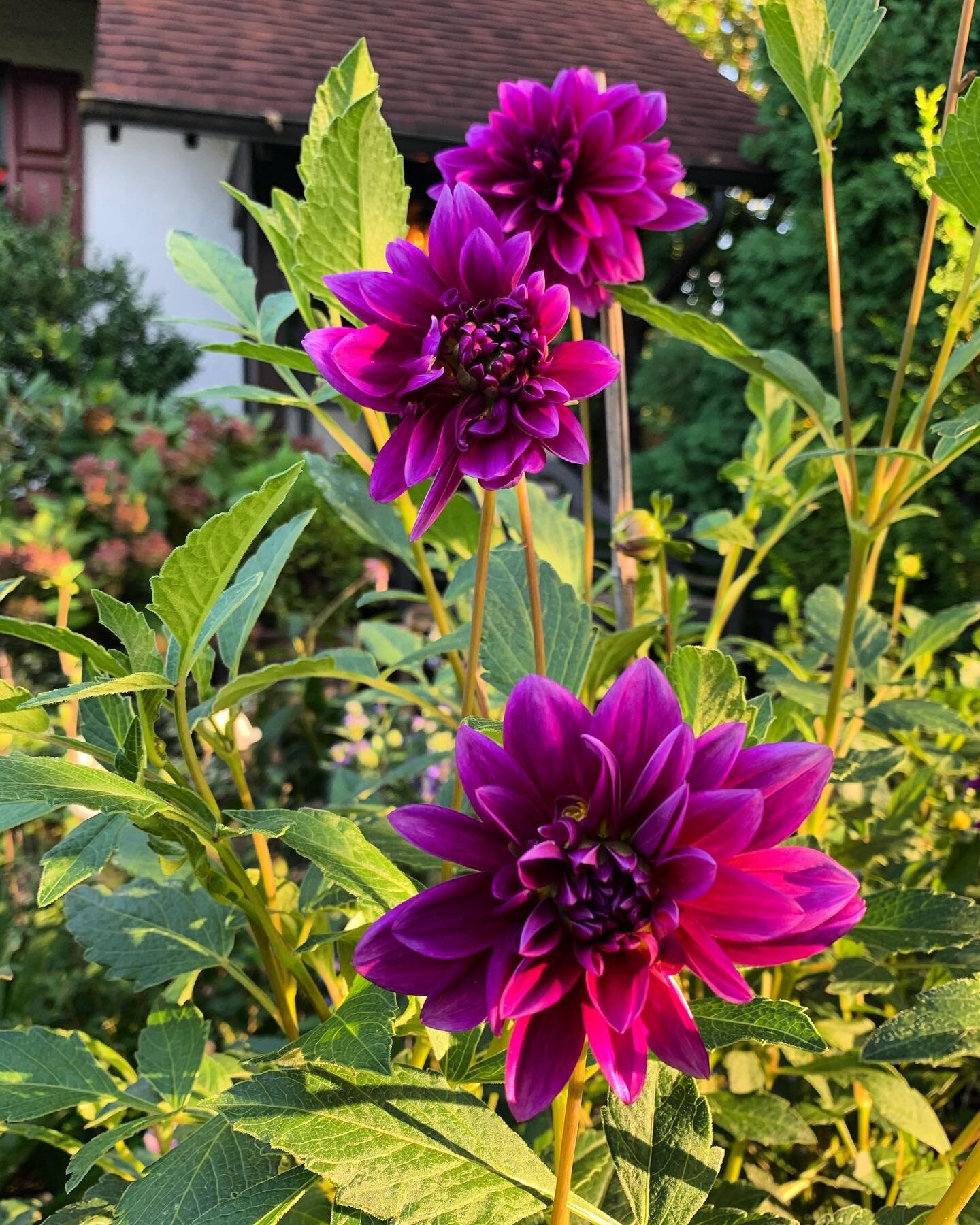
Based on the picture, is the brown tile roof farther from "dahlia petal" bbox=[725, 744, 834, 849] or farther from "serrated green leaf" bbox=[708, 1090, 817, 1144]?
"dahlia petal" bbox=[725, 744, 834, 849]

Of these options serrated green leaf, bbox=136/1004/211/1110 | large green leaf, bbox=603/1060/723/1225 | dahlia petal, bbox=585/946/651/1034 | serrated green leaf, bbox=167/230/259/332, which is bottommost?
serrated green leaf, bbox=136/1004/211/1110

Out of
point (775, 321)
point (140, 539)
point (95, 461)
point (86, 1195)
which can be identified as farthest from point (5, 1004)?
point (775, 321)

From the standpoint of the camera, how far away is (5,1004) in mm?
1177

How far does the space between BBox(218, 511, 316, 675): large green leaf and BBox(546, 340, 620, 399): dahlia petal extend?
0.14 metres

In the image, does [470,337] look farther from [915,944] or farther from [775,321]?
[775,321]

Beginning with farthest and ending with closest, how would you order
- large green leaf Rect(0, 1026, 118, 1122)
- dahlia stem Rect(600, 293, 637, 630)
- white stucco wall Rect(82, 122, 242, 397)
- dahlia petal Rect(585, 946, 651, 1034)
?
white stucco wall Rect(82, 122, 242, 397) → dahlia stem Rect(600, 293, 637, 630) → large green leaf Rect(0, 1026, 118, 1122) → dahlia petal Rect(585, 946, 651, 1034)

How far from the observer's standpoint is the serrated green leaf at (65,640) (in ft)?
1.51

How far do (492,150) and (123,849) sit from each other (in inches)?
23.4

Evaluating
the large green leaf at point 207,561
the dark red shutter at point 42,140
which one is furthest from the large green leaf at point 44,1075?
the dark red shutter at point 42,140

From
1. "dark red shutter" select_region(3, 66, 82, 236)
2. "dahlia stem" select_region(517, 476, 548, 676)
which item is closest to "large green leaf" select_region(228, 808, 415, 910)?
"dahlia stem" select_region(517, 476, 548, 676)

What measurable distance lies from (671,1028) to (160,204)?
638 centimetres

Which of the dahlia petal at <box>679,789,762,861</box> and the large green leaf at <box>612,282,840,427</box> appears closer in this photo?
the dahlia petal at <box>679,789,762,861</box>

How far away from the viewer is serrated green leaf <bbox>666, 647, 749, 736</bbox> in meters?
0.48

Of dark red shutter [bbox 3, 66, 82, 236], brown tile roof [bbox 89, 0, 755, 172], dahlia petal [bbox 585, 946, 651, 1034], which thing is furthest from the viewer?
dark red shutter [bbox 3, 66, 82, 236]
